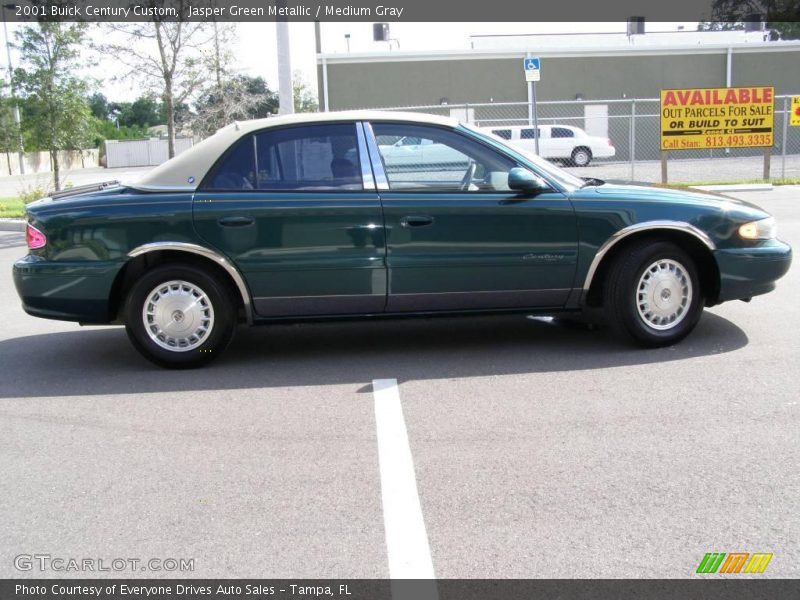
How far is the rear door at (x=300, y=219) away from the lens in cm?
564

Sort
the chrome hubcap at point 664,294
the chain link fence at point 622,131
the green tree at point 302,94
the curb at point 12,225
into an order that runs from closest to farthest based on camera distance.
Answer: the chrome hubcap at point 664,294, the curb at point 12,225, the chain link fence at point 622,131, the green tree at point 302,94

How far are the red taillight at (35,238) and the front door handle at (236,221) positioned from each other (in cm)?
118

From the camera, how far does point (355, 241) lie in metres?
5.68

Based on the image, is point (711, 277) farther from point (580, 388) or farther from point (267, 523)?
point (267, 523)

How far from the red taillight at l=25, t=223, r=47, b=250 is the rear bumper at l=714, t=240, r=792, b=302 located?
14.8 feet

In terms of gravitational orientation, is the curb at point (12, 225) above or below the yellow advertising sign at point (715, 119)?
below

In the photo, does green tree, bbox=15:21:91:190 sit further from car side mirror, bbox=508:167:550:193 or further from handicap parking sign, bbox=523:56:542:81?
car side mirror, bbox=508:167:550:193

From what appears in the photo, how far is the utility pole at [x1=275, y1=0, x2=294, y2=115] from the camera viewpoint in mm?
11992

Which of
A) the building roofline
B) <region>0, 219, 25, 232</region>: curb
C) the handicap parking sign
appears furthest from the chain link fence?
<region>0, 219, 25, 232</region>: curb

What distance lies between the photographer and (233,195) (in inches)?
224

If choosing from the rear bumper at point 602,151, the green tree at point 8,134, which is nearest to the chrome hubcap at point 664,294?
the rear bumper at point 602,151

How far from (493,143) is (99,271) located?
9.06 ft
